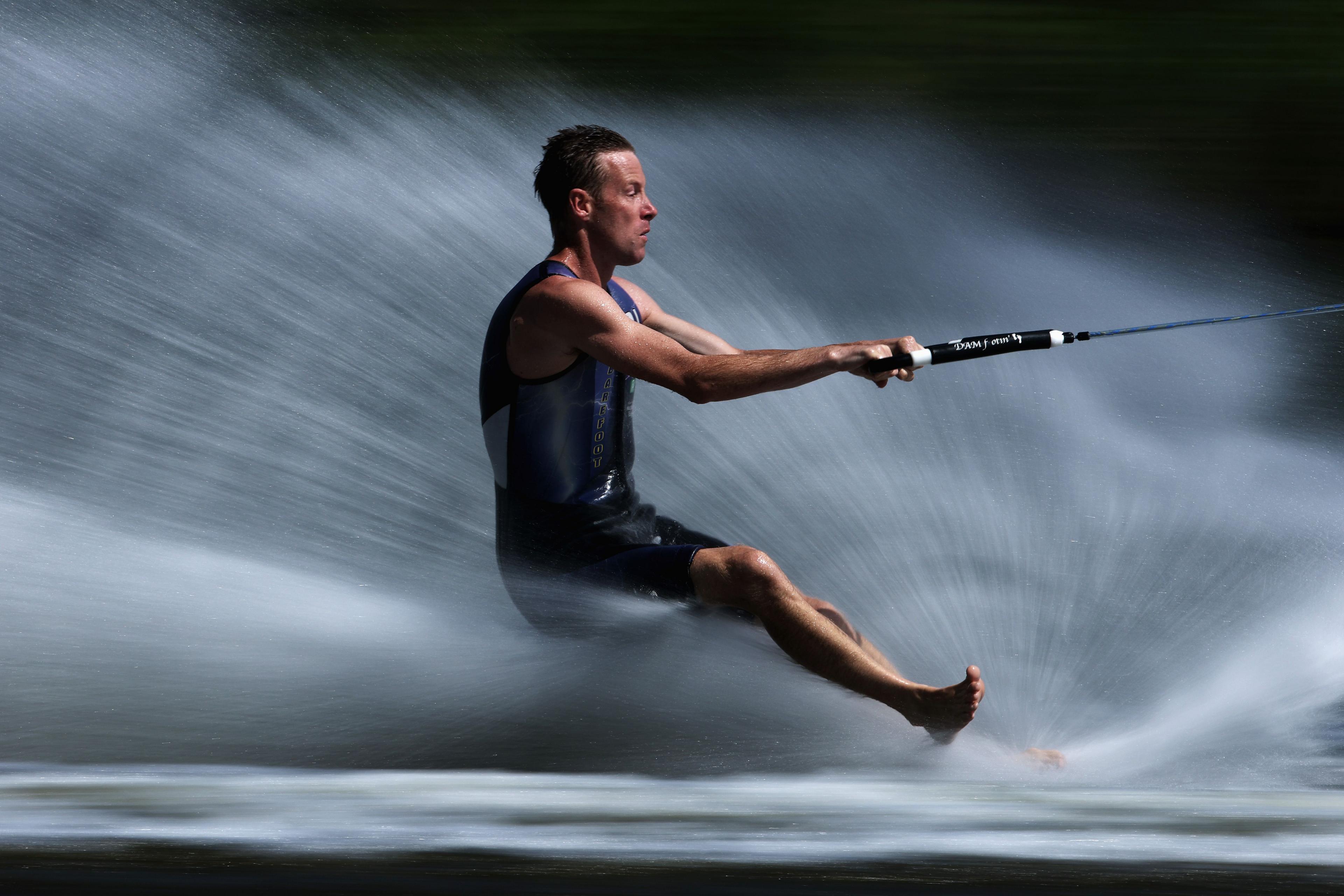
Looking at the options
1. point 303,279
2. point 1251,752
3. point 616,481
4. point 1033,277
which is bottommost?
point 1251,752

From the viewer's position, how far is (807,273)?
13.2 ft

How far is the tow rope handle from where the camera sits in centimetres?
217

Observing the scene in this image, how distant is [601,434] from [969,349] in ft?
2.17

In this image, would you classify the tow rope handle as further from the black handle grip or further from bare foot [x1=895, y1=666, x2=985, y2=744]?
bare foot [x1=895, y1=666, x2=985, y2=744]

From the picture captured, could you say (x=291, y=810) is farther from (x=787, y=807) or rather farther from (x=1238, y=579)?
(x=1238, y=579)

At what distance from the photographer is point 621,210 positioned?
8.27 ft

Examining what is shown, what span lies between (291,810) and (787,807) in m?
0.76

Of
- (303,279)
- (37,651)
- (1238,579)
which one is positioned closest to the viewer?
(37,651)

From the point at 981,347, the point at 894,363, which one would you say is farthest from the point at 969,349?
the point at 894,363

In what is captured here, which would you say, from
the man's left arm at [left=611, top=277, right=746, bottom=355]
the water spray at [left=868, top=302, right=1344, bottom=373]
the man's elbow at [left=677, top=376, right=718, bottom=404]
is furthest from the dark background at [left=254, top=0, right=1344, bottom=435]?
the man's elbow at [left=677, top=376, right=718, bottom=404]

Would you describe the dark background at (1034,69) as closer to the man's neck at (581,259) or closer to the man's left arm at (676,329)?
the man's left arm at (676,329)

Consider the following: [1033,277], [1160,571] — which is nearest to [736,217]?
[1033,277]

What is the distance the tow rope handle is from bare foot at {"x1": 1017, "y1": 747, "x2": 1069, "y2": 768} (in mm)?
732

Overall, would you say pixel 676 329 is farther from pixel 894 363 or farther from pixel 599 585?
pixel 894 363
